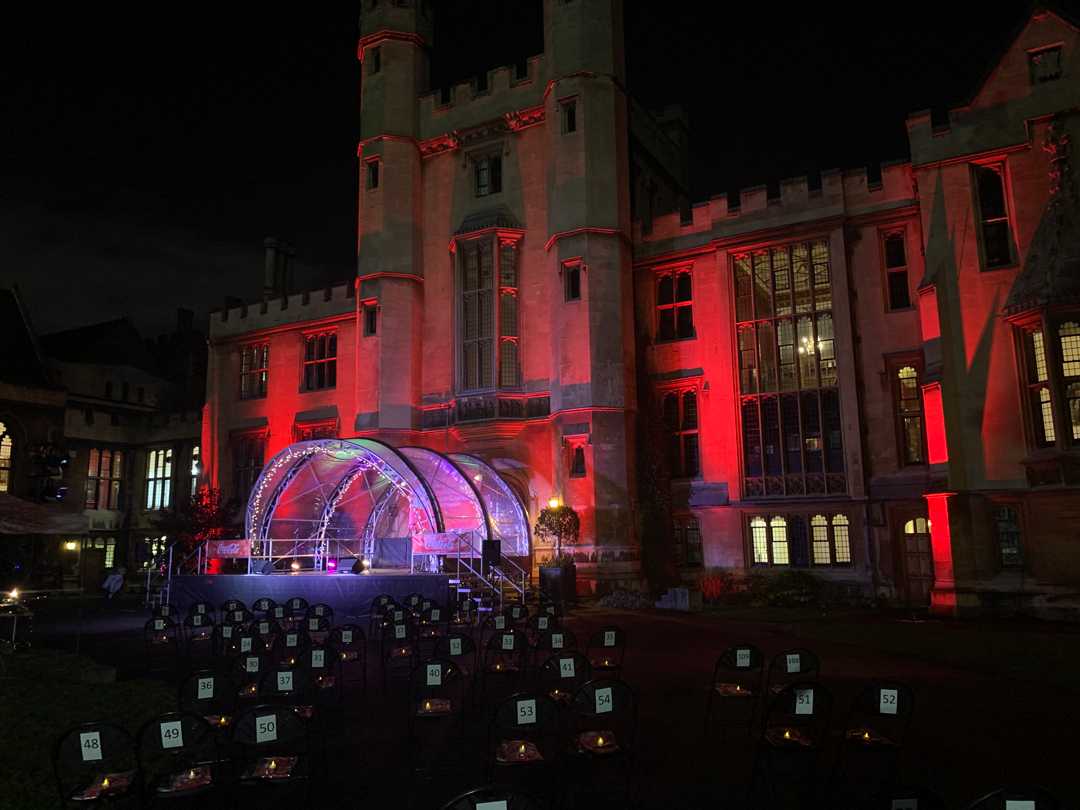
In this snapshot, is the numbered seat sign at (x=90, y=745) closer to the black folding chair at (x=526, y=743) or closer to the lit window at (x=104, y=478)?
the black folding chair at (x=526, y=743)

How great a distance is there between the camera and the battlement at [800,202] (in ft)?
70.6

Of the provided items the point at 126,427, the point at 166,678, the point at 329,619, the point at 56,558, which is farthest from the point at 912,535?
the point at 126,427

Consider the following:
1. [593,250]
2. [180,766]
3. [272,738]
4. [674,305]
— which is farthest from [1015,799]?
[674,305]

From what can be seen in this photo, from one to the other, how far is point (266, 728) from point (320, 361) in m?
26.1

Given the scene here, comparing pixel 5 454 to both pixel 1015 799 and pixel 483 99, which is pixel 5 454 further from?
pixel 1015 799

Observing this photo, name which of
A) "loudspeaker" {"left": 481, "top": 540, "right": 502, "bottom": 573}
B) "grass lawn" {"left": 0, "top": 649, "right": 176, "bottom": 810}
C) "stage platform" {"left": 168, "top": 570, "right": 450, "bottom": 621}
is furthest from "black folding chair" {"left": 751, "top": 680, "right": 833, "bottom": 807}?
"loudspeaker" {"left": 481, "top": 540, "right": 502, "bottom": 573}

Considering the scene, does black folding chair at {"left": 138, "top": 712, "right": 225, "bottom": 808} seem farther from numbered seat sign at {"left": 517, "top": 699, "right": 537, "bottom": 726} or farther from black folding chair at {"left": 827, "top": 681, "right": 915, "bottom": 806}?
black folding chair at {"left": 827, "top": 681, "right": 915, "bottom": 806}

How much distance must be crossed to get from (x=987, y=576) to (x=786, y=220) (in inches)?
423

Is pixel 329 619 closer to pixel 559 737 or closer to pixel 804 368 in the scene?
pixel 559 737

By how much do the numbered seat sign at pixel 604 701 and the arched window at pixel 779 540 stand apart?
17166 mm

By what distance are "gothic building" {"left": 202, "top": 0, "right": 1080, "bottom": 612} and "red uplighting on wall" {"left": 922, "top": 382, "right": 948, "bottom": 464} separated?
8cm

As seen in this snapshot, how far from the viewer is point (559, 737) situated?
18.7 feet

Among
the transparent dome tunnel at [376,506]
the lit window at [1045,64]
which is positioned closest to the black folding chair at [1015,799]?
the transparent dome tunnel at [376,506]

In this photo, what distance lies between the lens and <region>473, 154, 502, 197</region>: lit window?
26.9 m
